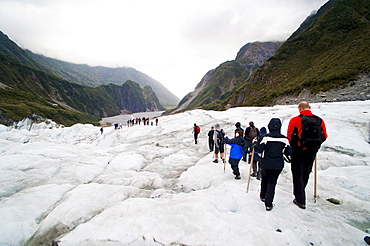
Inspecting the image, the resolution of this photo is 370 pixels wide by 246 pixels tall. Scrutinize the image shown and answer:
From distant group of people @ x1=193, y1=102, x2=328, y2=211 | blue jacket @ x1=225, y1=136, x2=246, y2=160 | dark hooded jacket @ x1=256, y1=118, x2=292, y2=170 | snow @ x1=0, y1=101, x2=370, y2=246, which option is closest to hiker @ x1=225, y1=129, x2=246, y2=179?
blue jacket @ x1=225, y1=136, x2=246, y2=160

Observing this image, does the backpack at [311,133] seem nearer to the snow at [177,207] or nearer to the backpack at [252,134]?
the snow at [177,207]

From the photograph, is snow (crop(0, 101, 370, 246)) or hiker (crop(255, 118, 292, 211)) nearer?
snow (crop(0, 101, 370, 246))

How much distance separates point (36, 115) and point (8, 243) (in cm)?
12745

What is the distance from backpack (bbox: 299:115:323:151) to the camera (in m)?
4.31

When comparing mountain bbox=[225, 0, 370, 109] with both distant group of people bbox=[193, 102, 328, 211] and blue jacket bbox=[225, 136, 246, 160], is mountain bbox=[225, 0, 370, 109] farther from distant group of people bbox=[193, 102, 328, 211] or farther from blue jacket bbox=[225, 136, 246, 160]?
distant group of people bbox=[193, 102, 328, 211]

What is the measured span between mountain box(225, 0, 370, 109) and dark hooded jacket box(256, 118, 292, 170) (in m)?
38.8

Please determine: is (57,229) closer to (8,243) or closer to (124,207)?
(8,243)

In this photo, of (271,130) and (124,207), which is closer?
(271,130)

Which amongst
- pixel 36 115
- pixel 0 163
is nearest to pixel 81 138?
pixel 0 163

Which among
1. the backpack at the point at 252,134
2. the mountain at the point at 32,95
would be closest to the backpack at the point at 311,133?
the backpack at the point at 252,134

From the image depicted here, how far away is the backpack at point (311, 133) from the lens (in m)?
4.31

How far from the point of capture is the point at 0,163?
762 cm

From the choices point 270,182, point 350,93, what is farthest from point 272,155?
point 350,93

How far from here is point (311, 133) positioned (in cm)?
432
